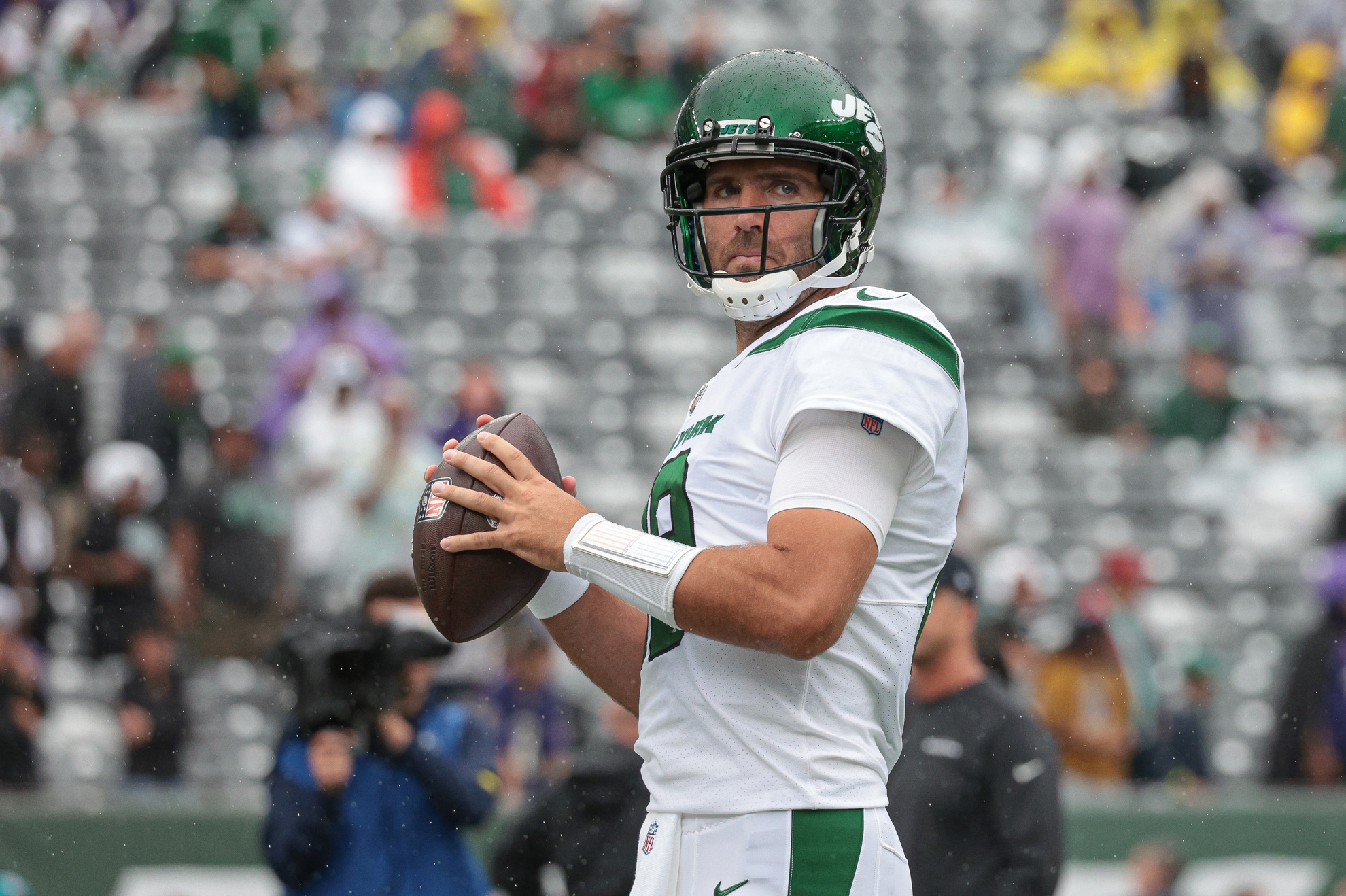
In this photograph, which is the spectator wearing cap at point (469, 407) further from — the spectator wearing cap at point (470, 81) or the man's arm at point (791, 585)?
the man's arm at point (791, 585)

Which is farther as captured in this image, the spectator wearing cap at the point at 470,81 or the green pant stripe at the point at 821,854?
the spectator wearing cap at the point at 470,81

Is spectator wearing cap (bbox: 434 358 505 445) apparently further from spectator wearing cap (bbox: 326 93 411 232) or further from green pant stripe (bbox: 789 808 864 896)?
green pant stripe (bbox: 789 808 864 896)

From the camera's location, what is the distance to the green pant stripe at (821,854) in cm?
250

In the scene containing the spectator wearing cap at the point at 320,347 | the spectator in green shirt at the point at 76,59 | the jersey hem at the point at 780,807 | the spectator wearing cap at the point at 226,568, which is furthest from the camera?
the spectator in green shirt at the point at 76,59

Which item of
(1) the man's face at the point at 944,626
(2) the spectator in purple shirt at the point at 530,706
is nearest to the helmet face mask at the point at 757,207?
(1) the man's face at the point at 944,626

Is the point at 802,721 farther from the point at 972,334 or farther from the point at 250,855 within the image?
the point at 972,334

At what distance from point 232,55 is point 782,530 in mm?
10704

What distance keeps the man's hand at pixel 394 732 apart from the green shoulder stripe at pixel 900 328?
2578 millimetres

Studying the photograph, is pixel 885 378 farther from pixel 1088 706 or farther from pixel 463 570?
pixel 1088 706

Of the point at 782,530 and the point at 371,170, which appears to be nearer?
the point at 782,530

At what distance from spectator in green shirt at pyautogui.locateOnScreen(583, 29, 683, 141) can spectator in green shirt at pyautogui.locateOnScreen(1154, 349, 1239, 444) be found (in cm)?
388

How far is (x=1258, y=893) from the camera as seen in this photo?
23.7 feet

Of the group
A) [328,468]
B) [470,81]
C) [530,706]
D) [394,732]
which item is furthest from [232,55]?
[394,732]

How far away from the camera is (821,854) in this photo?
250 centimetres
